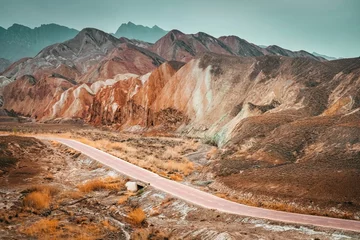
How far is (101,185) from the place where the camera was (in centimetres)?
2278

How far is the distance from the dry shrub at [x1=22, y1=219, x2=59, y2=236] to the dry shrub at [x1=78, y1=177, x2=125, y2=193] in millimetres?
7408

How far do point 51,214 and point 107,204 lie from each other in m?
3.88

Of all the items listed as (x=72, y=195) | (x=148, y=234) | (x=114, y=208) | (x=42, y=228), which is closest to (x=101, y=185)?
(x=72, y=195)

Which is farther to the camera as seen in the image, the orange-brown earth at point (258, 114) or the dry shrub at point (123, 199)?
the orange-brown earth at point (258, 114)

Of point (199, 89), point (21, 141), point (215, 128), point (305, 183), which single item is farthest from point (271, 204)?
point (199, 89)

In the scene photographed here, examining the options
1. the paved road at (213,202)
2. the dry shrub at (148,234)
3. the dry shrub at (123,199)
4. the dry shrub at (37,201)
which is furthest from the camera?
the dry shrub at (123,199)

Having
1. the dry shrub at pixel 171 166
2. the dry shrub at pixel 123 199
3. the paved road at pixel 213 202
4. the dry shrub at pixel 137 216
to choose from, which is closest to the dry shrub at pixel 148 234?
the dry shrub at pixel 137 216

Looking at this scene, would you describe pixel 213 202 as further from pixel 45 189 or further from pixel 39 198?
pixel 45 189

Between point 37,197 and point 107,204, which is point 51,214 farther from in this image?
point 107,204

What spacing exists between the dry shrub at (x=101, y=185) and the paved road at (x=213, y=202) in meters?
1.63

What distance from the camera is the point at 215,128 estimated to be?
5250cm

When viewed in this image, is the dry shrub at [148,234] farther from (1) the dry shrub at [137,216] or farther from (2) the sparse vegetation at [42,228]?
(2) the sparse vegetation at [42,228]

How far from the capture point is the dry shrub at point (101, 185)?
72.4ft

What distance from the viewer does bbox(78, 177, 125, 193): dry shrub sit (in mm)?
22081
